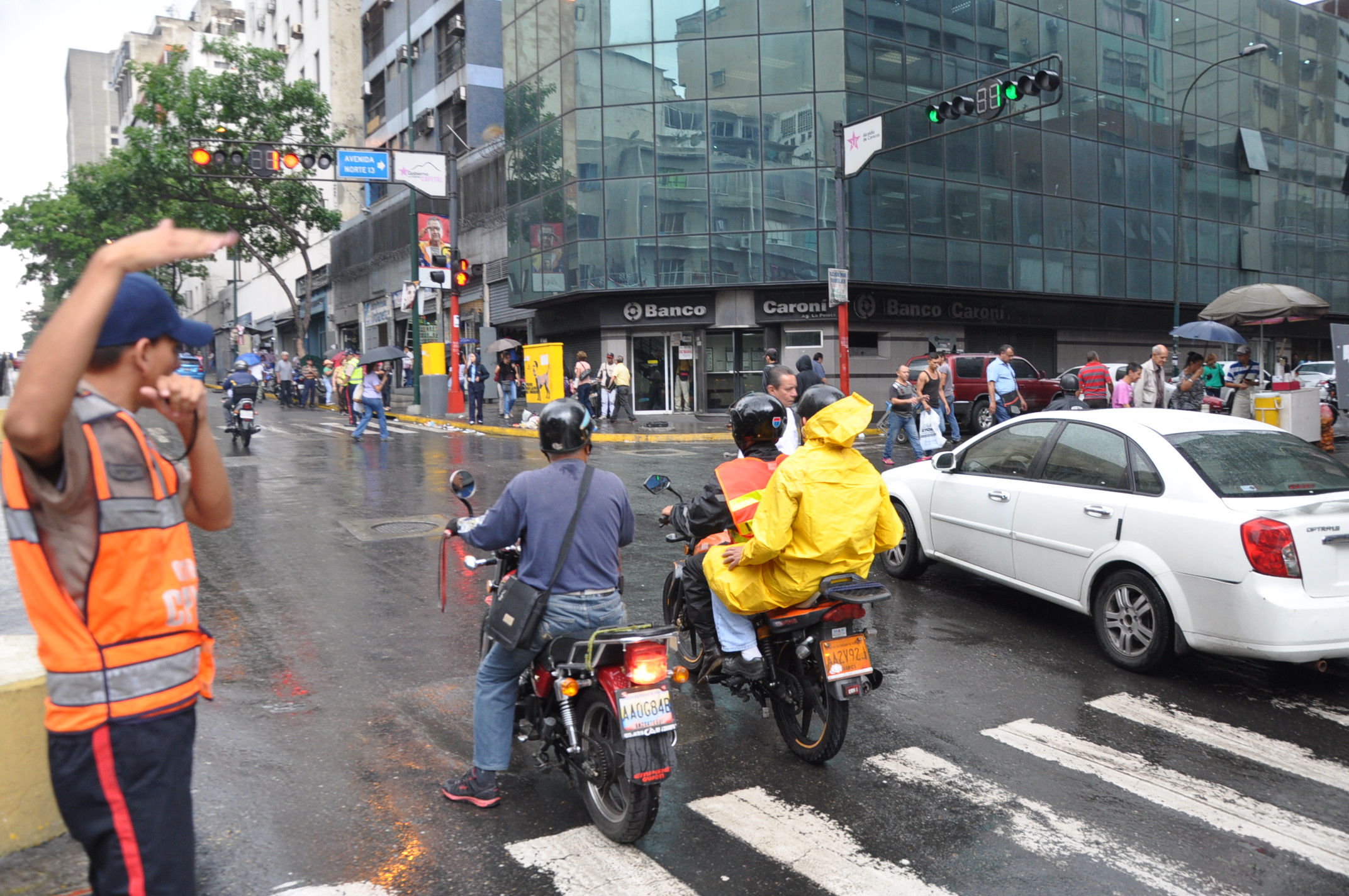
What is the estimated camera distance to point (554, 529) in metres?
3.81

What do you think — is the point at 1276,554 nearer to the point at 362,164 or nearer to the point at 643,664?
the point at 643,664

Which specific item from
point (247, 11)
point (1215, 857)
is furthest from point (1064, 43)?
point (247, 11)

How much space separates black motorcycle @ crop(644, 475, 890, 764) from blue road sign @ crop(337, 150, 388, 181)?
20052 mm

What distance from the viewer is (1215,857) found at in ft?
12.2

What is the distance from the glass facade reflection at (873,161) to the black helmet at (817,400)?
23.9 metres

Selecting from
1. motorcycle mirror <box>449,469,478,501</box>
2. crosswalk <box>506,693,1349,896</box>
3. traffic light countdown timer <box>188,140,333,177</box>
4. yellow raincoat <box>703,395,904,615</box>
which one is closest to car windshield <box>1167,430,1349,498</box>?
crosswalk <box>506,693,1349,896</box>

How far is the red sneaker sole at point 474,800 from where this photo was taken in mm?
4062

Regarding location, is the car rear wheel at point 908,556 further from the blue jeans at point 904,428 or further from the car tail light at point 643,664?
the blue jeans at point 904,428

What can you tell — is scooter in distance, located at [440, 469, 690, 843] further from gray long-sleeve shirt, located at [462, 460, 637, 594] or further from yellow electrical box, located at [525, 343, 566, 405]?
yellow electrical box, located at [525, 343, 566, 405]

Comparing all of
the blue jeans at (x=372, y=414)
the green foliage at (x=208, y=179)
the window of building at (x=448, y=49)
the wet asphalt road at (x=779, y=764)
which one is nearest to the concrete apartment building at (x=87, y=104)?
the green foliage at (x=208, y=179)

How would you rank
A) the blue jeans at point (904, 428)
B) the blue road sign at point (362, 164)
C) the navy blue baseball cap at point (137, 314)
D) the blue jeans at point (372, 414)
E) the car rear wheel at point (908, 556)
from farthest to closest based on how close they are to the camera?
the blue road sign at point (362, 164) < the blue jeans at point (372, 414) < the blue jeans at point (904, 428) < the car rear wheel at point (908, 556) < the navy blue baseball cap at point (137, 314)

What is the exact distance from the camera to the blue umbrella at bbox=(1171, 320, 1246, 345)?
57.0 ft

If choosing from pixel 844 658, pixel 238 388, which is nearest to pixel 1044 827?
pixel 844 658

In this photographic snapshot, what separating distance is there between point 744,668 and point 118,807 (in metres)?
2.99
